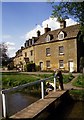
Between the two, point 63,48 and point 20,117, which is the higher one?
point 63,48

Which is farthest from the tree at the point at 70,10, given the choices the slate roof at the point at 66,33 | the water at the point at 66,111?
the slate roof at the point at 66,33

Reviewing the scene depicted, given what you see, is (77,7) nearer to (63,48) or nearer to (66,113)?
(66,113)

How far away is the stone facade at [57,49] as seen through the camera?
118 feet

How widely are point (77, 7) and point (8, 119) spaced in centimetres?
1019

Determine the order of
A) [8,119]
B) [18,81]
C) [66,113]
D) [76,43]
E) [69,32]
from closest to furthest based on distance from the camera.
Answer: [8,119] < [66,113] < [18,81] < [76,43] < [69,32]

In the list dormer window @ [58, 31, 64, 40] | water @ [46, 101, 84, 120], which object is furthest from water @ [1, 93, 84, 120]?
dormer window @ [58, 31, 64, 40]

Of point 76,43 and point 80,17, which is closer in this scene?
point 80,17

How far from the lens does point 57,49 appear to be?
38625 mm

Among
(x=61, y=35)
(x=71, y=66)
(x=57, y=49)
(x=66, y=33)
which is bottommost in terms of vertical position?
(x=71, y=66)

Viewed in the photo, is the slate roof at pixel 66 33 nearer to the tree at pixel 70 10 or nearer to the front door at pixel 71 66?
the front door at pixel 71 66

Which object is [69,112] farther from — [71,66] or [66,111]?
[71,66]

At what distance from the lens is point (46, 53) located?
4059 centimetres

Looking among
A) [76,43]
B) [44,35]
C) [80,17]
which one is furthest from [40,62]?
[80,17]

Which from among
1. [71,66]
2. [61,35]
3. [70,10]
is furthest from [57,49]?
[70,10]
